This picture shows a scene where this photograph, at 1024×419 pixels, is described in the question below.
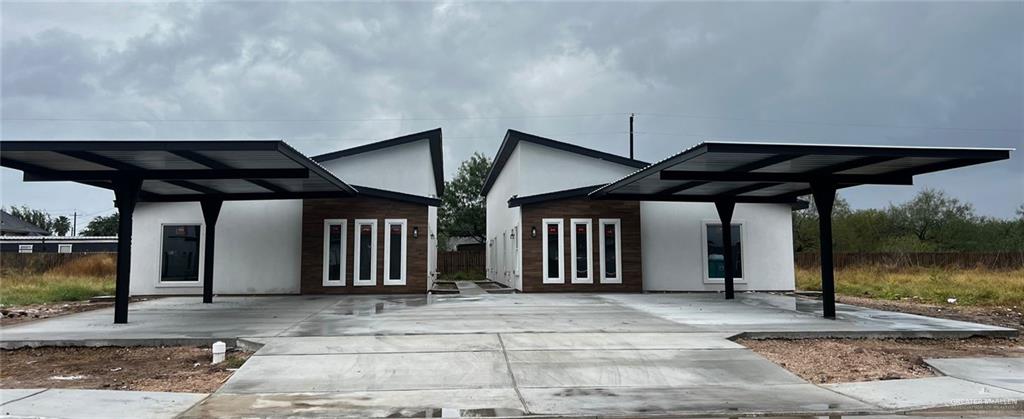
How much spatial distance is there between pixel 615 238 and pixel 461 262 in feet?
49.4

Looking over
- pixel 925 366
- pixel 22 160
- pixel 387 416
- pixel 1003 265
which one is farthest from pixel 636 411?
pixel 1003 265

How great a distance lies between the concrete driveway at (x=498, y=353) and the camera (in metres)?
6.22

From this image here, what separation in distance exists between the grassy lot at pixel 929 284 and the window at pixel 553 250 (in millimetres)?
8901

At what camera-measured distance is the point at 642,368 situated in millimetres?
7758

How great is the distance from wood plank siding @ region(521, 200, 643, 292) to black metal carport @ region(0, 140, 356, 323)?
609 cm

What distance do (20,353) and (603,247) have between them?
1362 centimetres

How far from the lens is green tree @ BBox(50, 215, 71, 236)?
262 feet

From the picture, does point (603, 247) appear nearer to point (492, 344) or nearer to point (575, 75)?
point (575, 75)

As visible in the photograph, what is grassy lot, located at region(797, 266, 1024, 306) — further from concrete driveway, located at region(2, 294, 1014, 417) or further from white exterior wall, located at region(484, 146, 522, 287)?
white exterior wall, located at region(484, 146, 522, 287)

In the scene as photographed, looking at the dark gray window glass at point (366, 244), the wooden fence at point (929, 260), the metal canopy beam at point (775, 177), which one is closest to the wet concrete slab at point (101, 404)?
the metal canopy beam at point (775, 177)

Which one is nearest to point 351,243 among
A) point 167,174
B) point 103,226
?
point 167,174

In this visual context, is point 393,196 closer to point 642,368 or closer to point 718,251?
point 718,251

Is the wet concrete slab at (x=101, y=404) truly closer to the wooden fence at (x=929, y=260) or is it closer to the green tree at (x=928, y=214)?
the wooden fence at (x=929, y=260)

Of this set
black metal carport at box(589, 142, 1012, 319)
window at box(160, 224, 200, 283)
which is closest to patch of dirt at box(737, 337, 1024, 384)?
black metal carport at box(589, 142, 1012, 319)
